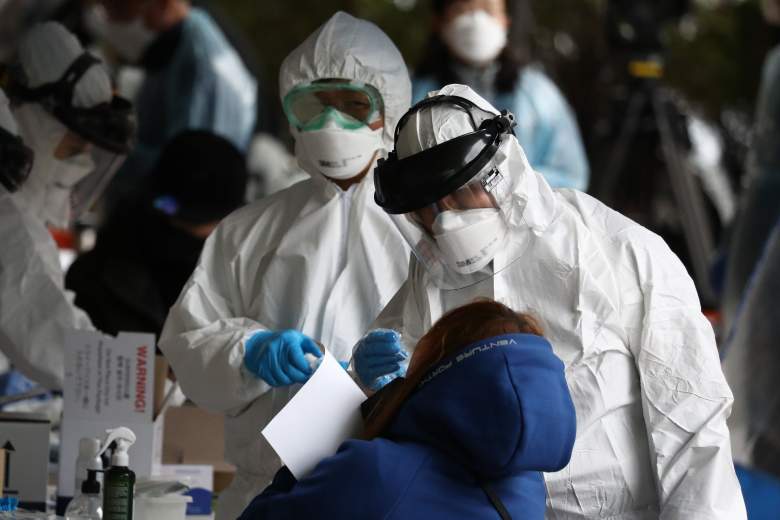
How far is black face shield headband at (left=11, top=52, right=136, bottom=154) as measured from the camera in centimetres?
398

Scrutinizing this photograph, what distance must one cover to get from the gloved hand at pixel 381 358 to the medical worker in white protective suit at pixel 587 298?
19 centimetres

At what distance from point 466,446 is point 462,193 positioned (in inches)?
25.6

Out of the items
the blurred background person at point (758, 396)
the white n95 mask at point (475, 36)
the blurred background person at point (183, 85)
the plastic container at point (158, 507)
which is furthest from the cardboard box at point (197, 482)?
the blurred background person at point (183, 85)

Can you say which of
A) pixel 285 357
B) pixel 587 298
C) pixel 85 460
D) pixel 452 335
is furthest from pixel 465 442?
pixel 85 460

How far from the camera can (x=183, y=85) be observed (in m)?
6.42

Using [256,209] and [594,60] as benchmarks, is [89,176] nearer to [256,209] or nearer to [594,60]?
[256,209]

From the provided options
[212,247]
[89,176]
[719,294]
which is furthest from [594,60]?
[212,247]

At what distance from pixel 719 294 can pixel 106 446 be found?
3777 mm

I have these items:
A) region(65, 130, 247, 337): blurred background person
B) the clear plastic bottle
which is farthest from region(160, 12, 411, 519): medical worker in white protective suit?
region(65, 130, 247, 337): blurred background person

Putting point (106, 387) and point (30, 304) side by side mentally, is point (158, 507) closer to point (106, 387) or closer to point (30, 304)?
point (106, 387)

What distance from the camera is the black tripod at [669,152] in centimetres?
609

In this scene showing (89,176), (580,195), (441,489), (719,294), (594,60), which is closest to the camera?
(441,489)

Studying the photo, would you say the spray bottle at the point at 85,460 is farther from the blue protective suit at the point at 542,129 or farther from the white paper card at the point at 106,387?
the blue protective suit at the point at 542,129

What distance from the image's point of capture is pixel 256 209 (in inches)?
134
